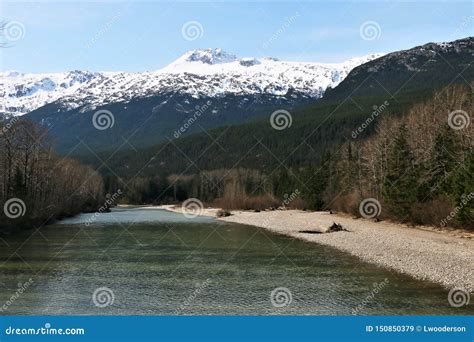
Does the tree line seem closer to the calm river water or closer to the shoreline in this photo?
the shoreline

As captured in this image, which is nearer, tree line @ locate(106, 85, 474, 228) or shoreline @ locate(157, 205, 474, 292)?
shoreline @ locate(157, 205, 474, 292)

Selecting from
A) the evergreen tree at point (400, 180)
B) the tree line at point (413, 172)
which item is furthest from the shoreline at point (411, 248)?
the tree line at point (413, 172)

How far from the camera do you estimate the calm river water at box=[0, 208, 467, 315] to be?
2022cm

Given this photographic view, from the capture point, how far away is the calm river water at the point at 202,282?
2022 centimetres

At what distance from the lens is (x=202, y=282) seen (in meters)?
25.6

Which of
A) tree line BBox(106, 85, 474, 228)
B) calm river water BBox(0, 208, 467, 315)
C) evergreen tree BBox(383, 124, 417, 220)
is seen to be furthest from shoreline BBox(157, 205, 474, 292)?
tree line BBox(106, 85, 474, 228)

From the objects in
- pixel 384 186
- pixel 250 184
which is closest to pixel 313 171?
pixel 384 186

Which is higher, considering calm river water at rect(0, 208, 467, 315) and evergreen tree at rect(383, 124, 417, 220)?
evergreen tree at rect(383, 124, 417, 220)

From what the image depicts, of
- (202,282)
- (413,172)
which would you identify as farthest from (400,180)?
(202,282)

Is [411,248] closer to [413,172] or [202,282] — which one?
[202,282]

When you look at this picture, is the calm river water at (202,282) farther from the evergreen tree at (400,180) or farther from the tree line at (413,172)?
the evergreen tree at (400,180)

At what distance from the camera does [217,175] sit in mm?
182000

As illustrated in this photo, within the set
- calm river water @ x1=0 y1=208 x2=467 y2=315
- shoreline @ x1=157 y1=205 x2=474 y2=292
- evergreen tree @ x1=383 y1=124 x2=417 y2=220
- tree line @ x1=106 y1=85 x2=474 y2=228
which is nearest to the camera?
calm river water @ x1=0 y1=208 x2=467 y2=315

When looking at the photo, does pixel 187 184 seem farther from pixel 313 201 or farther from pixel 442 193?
pixel 442 193
